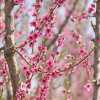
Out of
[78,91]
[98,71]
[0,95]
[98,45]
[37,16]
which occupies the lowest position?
[78,91]

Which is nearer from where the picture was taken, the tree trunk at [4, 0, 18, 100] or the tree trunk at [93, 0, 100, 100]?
the tree trunk at [93, 0, 100, 100]

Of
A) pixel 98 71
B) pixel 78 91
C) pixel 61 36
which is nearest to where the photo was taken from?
pixel 98 71

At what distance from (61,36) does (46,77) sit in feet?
1.52

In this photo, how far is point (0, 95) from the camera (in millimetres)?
4152

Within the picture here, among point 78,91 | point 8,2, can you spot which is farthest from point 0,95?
point 78,91

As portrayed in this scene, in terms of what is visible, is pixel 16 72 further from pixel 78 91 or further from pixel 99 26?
pixel 78 91

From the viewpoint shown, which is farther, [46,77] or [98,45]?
[46,77]

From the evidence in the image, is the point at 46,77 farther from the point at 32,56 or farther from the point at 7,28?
the point at 7,28

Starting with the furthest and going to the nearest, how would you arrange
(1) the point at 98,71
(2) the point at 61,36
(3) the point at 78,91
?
(3) the point at 78,91 < (2) the point at 61,36 < (1) the point at 98,71

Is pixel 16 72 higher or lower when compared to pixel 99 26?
lower

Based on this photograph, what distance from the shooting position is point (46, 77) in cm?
423

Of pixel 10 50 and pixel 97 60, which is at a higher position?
pixel 10 50

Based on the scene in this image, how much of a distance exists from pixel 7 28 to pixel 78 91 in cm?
1367

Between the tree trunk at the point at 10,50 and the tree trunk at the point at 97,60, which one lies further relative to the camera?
the tree trunk at the point at 10,50
